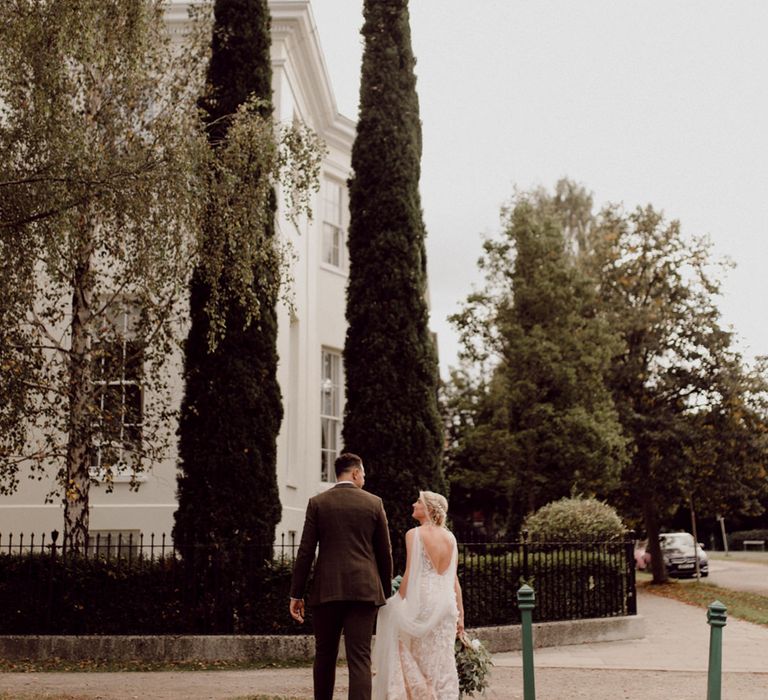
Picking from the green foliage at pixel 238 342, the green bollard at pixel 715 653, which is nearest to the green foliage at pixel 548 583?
the green foliage at pixel 238 342

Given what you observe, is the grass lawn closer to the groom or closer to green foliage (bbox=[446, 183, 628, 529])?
green foliage (bbox=[446, 183, 628, 529])

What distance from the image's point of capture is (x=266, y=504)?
13719 mm

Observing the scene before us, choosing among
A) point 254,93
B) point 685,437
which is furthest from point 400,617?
point 685,437

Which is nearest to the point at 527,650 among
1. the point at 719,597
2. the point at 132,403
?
the point at 132,403

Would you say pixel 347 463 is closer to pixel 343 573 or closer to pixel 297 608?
pixel 343 573

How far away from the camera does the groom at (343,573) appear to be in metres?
7.02

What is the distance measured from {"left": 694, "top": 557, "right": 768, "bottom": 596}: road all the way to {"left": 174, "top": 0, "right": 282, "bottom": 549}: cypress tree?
61.2ft

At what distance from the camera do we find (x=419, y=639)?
7836 mm

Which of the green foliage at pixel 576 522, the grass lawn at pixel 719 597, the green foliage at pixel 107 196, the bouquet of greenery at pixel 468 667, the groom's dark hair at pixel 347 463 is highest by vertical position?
the green foliage at pixel 107 196

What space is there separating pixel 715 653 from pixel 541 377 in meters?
17.9

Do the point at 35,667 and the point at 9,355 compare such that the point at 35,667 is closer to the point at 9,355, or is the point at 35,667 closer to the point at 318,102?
the point at 9,355

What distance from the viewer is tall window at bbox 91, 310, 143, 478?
13211 mm

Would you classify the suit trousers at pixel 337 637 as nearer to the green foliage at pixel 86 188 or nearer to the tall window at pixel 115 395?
the green foliage at pixel 86 188

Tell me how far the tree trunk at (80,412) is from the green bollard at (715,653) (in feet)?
26.7
